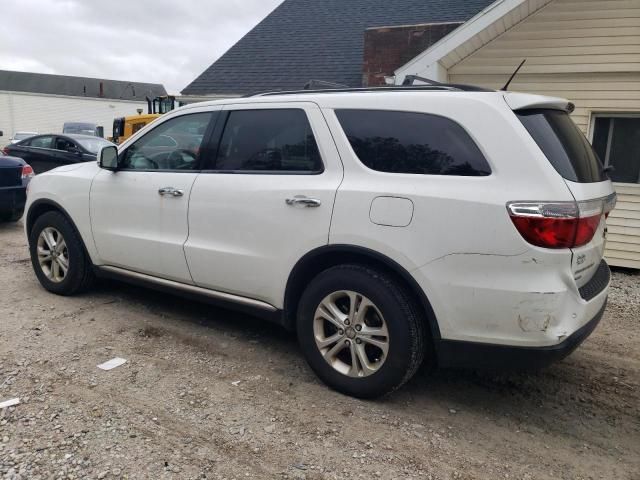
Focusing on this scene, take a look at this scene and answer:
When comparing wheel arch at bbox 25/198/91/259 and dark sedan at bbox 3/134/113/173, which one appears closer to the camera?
wheel arch at bbox 25/198/91/259

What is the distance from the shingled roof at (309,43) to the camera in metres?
13.8

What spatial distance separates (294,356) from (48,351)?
1.78 meters

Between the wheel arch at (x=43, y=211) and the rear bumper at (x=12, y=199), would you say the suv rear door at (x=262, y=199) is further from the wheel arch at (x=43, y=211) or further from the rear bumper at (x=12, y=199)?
the rear bumper at (x=12, y=199)

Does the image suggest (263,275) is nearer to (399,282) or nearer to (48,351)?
(399,282)

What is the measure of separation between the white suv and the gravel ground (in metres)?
0.37

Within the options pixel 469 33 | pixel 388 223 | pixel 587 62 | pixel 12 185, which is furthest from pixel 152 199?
pixel 587 62

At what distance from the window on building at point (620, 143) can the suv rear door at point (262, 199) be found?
18.2 feet

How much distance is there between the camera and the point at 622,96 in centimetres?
719

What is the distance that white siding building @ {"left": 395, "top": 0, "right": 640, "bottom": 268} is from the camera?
7070mm

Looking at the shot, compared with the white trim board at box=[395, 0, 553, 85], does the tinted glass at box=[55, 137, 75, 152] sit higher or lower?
lower

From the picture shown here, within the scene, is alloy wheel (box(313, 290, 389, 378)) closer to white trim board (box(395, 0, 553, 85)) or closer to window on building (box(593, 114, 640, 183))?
white trim board (box(395, 0, 553, 85))

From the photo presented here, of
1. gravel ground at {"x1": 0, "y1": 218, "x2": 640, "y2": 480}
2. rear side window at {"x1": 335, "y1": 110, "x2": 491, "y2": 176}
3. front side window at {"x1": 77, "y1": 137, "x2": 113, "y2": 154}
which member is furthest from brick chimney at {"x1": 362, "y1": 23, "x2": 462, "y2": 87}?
rear side window at {"x1": 335, "y1": 110, "x2": 491, "y2": 176}

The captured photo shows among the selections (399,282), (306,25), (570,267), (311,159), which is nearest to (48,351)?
(311,159)

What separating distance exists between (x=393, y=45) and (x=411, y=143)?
9.34 m
